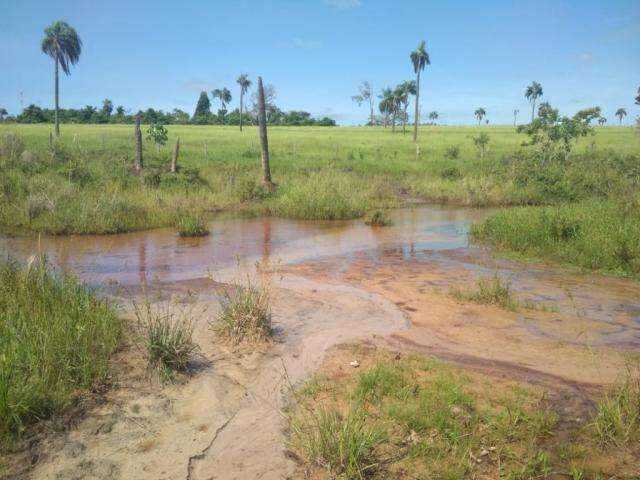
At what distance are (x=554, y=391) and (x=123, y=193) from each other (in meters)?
14.8

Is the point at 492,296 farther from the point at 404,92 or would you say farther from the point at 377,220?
the point at 404,92

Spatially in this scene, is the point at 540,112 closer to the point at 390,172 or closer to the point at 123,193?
the point at 390,172

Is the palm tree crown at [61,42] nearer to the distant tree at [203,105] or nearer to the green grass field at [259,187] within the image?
the green grass field at [259,187]

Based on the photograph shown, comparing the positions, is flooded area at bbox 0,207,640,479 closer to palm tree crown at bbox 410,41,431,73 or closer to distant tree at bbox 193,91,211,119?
palm tree crown at bbox 410,41,431,73

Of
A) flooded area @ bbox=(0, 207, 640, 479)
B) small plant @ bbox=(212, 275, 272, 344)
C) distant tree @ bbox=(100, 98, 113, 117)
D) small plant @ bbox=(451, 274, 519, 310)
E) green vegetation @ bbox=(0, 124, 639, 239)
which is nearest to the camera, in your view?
flooded area @ bbox=(0, 207, 640, 479)

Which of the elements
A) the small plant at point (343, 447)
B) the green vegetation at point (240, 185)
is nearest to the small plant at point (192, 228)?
Result: the green vegetation at point (240, 185)

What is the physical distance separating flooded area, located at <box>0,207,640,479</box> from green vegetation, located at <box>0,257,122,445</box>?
1.04ft

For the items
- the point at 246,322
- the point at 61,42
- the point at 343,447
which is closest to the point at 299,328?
the point at 246,322

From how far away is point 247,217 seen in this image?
17250 millimetres

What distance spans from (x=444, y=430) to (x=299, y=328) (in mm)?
2643

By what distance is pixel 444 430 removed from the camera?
3877 millimetres

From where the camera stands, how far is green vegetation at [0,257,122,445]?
3863mm

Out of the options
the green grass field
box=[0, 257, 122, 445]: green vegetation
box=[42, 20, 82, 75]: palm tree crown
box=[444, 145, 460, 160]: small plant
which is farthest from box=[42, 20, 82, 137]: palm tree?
box=[0, 257, 122, 445]: green vegetation

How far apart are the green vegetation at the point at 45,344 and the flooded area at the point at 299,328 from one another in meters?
0.32
